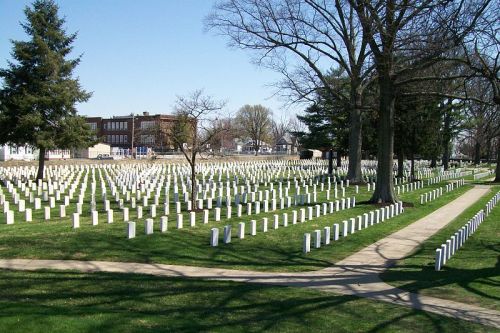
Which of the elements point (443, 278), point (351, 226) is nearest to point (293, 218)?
point (351, 226)

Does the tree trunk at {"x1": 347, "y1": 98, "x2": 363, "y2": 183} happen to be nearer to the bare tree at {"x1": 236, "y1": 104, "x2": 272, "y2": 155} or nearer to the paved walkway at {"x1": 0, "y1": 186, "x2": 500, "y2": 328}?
the paved walkway at {"x1": 0, "y1": 186, "x2": 500, "y2": 328}

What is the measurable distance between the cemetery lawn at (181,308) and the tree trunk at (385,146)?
13429 mm

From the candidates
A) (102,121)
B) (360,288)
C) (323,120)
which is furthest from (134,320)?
(102,121)

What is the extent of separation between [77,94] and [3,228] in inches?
724

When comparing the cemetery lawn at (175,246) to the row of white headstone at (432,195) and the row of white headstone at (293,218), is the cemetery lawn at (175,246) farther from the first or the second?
the row of white headstone at (432,195)

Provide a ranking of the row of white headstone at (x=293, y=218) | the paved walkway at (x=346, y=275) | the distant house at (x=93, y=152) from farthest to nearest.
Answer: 1. the distant house at (x=93, y=152)
2. the row of white headstone at (x=293, y=218)
3. the paved walkway at (x=346, y=275)

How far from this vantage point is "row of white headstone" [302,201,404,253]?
11863mm

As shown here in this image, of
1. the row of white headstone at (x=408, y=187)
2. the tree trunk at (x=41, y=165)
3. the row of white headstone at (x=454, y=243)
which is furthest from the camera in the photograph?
the tree trunk at (x=41, y=165)

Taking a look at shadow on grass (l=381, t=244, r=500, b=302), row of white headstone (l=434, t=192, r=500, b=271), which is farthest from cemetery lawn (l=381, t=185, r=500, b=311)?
row of white headstone (l=434, t=192, r=500, b=271)

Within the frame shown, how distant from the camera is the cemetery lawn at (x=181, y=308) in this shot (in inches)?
249

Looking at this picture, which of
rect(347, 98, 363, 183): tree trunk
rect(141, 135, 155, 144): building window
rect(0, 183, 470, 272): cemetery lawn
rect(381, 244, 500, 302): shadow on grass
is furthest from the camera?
rect(347, 98, 363, 183): tree trunk

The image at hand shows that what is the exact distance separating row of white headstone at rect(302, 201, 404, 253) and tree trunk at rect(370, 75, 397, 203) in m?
1.50

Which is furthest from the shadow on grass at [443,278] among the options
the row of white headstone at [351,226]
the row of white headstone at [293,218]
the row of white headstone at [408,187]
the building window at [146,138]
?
the row of white headstone at [408,187]

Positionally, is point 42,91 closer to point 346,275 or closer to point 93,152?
point 346,275
